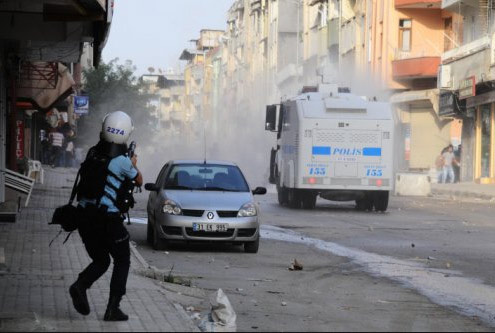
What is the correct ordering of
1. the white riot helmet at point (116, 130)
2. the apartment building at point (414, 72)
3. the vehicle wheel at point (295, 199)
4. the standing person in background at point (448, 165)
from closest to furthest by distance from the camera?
1. the white riot helmet at point (116, 130)
2. the vehicle wheel at point (295, 199)
3. the standing person in background at point (448, 165)
4. the apartment building at point (414, 72)

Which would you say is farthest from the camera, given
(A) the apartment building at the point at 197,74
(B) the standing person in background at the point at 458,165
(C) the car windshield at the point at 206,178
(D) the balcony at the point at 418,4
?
(A) the apartment building at the point at 197,74

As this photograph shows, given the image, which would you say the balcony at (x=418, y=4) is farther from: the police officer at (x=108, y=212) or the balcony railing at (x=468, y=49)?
the police officer at (x=108, y=212)

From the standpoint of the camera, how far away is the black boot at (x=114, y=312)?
29.6ft

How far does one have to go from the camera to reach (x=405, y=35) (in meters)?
59.0

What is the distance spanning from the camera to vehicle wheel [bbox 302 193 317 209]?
30031 mm

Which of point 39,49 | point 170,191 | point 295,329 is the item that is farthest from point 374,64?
point 295,329

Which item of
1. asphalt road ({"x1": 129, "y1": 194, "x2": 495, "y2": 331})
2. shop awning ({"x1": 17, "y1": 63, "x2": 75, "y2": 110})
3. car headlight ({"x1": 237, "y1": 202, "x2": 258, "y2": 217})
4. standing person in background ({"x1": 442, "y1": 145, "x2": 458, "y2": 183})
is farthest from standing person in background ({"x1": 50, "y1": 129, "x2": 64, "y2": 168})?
car headlight ({"x1": 237, "y1": 202, "x2": 258, "y2": 217})

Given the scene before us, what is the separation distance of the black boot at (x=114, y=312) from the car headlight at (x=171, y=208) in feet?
26.0

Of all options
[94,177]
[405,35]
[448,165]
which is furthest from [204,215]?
[405,35]

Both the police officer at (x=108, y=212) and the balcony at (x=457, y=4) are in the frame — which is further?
the balcony at (x=457, y=4)

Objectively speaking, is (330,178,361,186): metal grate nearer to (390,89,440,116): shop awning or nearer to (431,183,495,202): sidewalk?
(431,183,495,202): sidewalk

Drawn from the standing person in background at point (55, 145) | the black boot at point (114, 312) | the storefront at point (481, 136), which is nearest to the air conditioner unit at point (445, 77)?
the storefront at point (481, 136)

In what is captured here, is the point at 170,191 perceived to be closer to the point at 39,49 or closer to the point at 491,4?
the point at 39,49

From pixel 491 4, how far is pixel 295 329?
38.8 meters
